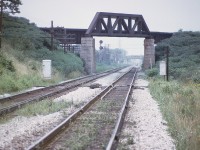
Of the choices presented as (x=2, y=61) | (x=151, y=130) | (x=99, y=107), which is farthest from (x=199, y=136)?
(x=2, y=61)

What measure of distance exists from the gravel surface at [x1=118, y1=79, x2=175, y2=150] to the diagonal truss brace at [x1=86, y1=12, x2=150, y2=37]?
1384 inches

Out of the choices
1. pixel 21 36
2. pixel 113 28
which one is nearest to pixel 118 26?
pixel 113 28

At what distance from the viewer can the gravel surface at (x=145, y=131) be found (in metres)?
7.28

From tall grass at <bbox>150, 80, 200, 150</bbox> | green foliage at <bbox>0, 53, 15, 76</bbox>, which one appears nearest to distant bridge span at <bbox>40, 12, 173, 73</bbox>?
green foliage at <bbox>0, 53, 15, 76</bbox>

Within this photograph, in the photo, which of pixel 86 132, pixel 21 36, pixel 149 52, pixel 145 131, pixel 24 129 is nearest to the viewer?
pixel 86 132

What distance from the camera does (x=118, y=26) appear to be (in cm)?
5094

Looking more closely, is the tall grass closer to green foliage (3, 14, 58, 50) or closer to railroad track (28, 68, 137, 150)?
railroad track (28, 68, 137, 150)

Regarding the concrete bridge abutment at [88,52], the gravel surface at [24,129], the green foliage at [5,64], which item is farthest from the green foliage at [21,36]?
the gravel surface at [24,129]

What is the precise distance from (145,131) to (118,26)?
43.3 m

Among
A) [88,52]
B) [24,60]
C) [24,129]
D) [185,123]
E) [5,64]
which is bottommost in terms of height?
[24,129]

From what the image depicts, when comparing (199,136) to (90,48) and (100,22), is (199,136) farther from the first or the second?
(100,22)

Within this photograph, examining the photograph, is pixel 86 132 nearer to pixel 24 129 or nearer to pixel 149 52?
pixel 24 129

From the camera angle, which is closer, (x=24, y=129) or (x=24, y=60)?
(x=24, y=129)

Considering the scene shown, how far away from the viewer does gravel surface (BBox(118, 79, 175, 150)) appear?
728 centimetres
